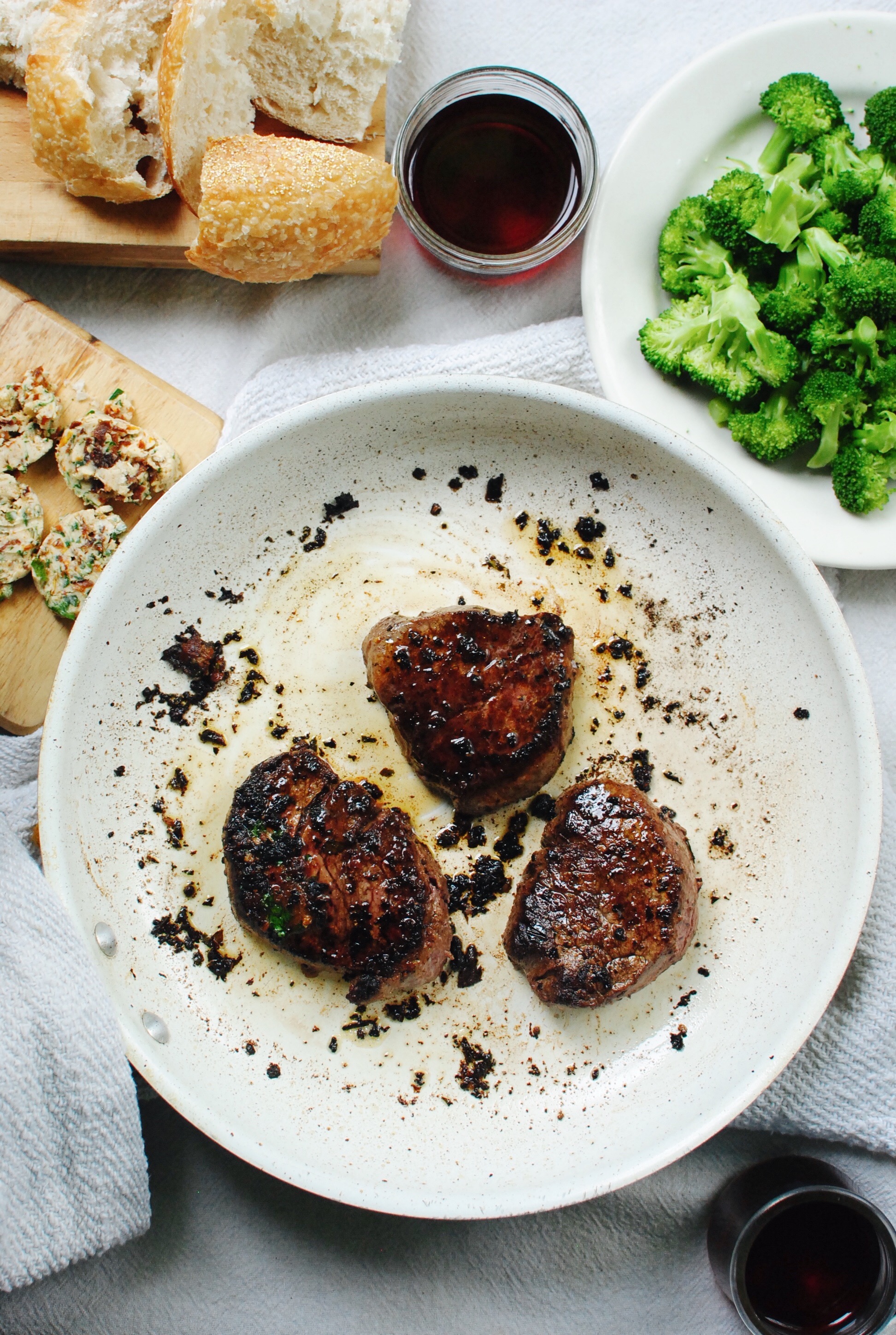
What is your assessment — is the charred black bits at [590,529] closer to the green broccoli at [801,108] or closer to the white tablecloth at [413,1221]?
the white tablecloth at [413,1221]

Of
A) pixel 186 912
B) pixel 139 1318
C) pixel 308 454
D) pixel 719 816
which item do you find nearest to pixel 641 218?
pixel 308 454

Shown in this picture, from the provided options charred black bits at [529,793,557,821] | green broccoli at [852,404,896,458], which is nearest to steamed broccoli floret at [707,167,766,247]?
green broccoli at [852,404,896,458]

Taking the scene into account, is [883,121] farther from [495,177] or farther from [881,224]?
[495,177]

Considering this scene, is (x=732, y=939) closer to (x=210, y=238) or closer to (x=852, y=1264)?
(x=852, y=1264)

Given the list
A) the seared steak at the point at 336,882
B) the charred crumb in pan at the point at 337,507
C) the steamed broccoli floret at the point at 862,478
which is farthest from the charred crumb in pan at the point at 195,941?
the steamed broccoli floret at the point at 862,478

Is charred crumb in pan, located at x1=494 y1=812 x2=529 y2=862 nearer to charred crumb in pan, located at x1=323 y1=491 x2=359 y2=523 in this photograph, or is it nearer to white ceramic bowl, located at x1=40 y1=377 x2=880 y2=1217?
white ceramic bowl, located at x1=40 y1=377 x2=880 y2=1217

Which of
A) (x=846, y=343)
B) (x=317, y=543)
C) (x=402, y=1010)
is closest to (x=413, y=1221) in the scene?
(x=402, y=1010)
